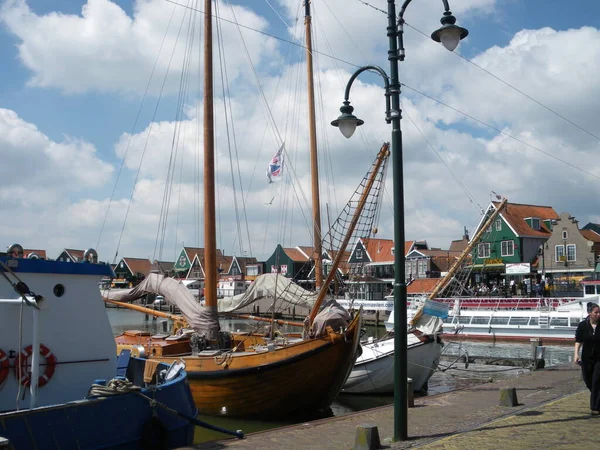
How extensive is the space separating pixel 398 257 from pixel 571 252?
172 ft

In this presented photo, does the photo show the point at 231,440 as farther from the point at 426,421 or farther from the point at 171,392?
the point at 426,421

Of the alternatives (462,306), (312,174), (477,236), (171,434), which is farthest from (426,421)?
(462,306)

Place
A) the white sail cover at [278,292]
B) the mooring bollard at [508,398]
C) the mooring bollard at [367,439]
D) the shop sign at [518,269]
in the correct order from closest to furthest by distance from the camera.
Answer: the mooring bollard at [367,439] → the mooring bollard at [508,398] → the white sail cover at [278,292] → the shop sign at [518,269]

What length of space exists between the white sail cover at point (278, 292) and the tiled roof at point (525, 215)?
136ft

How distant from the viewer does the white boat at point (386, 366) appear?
19266 mm

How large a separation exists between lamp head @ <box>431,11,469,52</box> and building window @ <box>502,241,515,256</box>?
53.4 metres

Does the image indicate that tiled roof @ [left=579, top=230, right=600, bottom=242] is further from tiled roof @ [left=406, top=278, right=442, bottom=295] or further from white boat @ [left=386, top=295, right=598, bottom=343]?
white boat @ [left=386, top=295, right=598, bottom=343]

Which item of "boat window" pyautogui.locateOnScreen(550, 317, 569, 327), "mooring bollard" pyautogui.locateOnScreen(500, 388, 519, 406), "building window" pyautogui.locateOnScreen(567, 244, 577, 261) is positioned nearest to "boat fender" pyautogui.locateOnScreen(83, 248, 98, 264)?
"mooring bollard" pyautogui.locateOnScreen(500, 388, 519, 406)

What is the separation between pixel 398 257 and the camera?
879 centimetres

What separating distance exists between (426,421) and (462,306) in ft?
106

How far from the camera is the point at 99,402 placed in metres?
8.66

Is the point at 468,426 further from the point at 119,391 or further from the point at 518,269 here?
the point at 518,269

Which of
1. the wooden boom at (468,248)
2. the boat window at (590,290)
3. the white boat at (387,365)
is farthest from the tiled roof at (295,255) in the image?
the white boat at (387,365)

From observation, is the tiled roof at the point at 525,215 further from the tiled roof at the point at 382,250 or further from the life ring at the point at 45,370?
the life ring at the point at 45,370
